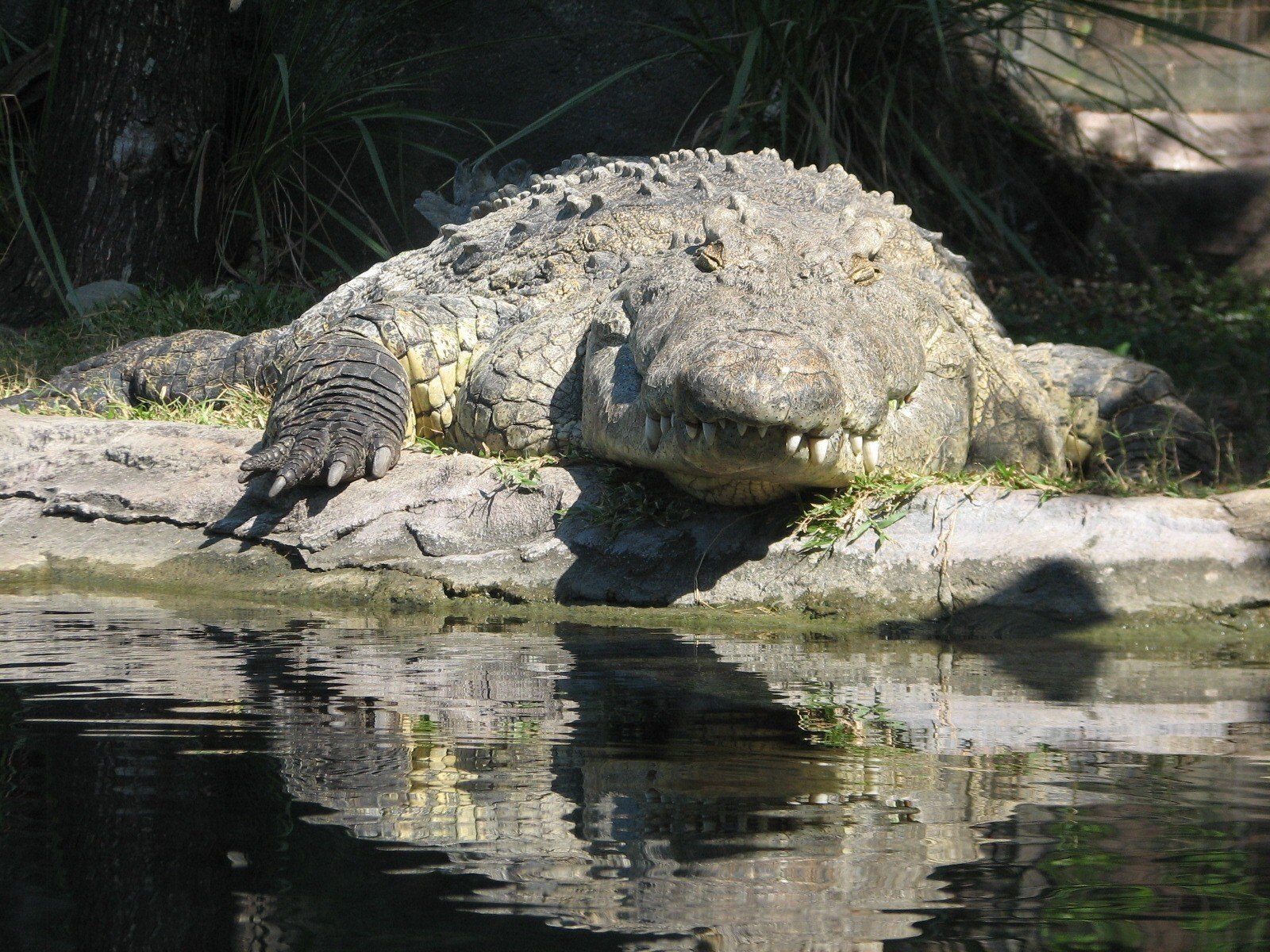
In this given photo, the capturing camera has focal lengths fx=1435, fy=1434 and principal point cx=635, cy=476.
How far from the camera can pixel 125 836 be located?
162cm

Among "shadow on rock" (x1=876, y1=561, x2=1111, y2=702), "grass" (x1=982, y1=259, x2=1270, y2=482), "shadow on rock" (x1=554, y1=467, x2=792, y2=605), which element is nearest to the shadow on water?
"shadow on rock" (x1=554, y1=467, x2=792, y2=605)

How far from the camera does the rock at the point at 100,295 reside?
22.5 ft

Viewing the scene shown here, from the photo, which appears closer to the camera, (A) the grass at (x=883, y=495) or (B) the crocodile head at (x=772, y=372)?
(B) the crocodile head at (x=772, y=372)

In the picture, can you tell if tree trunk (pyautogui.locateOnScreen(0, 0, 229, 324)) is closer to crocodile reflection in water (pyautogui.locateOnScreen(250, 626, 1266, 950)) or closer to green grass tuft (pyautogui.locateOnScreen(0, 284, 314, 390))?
green grass tuft (pyautogui.locateOnScreen(0, 284, 314, 390))

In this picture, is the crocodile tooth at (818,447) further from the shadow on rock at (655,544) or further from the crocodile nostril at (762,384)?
the shadow on rock at (655,544)

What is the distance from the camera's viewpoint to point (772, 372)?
10.0ft

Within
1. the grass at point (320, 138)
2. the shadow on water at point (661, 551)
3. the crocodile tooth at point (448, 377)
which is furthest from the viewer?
the grass at point (320, 138)

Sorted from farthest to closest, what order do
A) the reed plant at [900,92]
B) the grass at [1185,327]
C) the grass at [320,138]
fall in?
the grass at [320,138] → the reed plant at [900,92] → the grass at [1185,327]

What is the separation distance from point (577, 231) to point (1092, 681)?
9.07ft

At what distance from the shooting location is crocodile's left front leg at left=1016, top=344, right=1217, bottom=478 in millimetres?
5238

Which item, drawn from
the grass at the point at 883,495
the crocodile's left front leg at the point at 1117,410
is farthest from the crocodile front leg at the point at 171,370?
the crocodile's left front leg at the point at 1117,410

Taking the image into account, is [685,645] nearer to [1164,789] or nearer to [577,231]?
[1164,789]

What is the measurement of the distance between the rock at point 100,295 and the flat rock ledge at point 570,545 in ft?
9.18

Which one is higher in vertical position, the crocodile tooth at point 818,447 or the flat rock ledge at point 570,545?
the crocodile tooth at point 818,447
